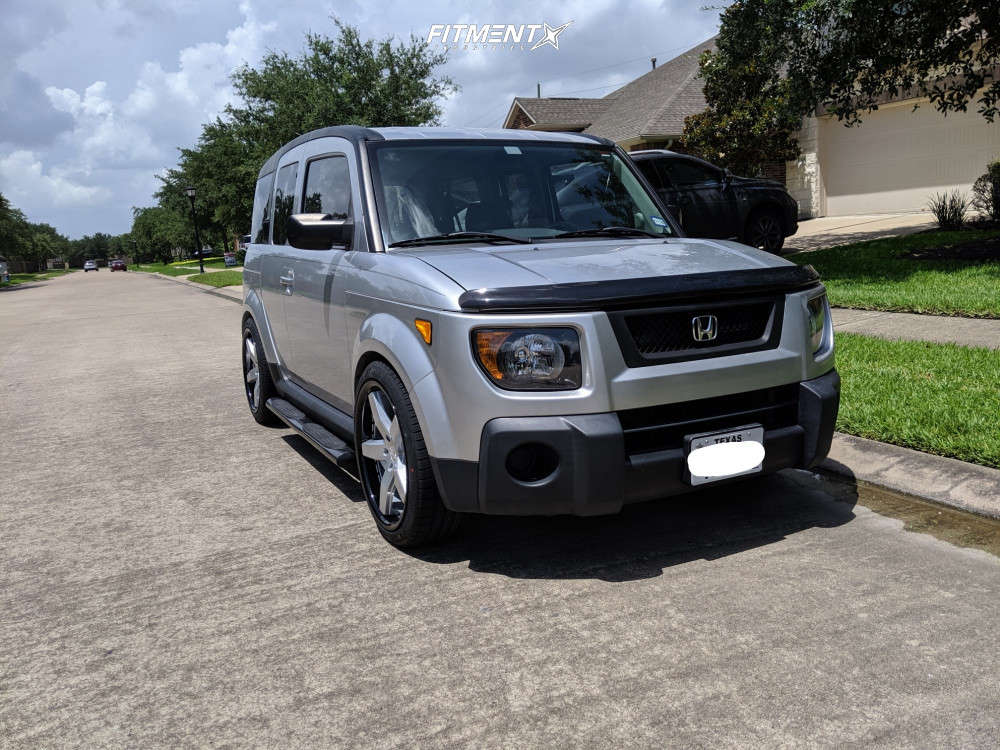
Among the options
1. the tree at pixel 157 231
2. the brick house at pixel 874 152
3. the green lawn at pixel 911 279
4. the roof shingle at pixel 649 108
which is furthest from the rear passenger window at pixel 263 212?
the tree at pixel 157 231

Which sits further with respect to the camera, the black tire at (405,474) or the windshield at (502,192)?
the windshield at (502,192)

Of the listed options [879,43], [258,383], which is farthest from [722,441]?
[879,43]

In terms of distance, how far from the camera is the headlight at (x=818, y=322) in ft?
13.4

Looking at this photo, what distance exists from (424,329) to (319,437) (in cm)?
157

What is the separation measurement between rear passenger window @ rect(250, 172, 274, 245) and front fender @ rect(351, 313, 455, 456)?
281 cm

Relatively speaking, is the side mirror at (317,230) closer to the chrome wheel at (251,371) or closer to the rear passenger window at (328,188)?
the rear passenger window at (328,188)

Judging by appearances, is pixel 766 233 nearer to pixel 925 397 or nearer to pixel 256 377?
pixel 925 397

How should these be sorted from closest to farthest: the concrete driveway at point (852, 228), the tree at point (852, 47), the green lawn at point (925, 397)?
the green lawn at point (925, 397)
the tree at point (852, 47)
the concrete driveway at point (852, 228)

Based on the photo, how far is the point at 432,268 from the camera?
3.84 meters

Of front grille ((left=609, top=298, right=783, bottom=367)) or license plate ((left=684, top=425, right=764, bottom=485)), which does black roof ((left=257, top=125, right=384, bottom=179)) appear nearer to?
front grille ((left=609, top=298, right=783, bottom=367))

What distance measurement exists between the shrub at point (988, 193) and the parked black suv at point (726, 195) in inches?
170

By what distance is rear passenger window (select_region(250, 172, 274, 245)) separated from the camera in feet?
21.4

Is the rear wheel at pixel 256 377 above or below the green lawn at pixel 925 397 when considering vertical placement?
above

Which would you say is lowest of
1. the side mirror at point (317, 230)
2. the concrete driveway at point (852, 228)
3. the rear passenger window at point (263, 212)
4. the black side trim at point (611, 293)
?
the concrete driveway at point (852, 228)
